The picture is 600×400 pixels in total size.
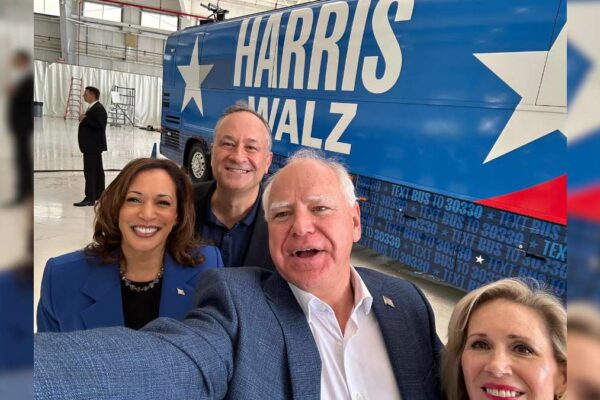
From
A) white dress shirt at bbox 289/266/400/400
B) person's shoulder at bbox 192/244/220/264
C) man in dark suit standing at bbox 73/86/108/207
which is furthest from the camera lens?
man in dark suit standing at bbox 73/86/108/207

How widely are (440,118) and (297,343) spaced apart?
265cm

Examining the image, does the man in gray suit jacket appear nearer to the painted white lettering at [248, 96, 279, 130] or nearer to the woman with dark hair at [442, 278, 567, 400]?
the woman with dark hair at [442, 278, 567, 400]

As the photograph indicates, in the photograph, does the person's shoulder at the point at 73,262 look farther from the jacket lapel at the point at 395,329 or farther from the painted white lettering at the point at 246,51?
the painted white lettering at the point at 246,51

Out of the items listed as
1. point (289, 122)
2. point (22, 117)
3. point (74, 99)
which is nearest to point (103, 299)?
point (22, 117)

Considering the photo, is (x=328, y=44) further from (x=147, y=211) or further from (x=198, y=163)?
(x=198, y=163)

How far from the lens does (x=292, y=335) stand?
3.92 feet

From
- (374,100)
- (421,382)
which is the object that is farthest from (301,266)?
(374,100)

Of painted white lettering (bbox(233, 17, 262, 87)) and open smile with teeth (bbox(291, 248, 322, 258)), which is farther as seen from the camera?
painted white lettering (bbox(233, 17, 262, 87))

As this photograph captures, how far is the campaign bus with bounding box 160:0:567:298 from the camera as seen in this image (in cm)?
283

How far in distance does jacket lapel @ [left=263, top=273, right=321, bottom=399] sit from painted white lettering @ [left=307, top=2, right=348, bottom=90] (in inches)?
126

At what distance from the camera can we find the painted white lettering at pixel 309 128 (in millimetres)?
4438

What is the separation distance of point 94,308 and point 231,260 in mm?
619

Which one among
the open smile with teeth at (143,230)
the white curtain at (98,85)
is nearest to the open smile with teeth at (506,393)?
the open smile with teeth at (143,230)

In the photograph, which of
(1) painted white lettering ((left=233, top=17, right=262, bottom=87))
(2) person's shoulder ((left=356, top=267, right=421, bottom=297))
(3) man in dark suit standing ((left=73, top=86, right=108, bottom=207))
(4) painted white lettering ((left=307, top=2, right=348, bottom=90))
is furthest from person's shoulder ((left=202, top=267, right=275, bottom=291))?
(3) man in dark suit standing ((left=73, top=86, right=108, bottom=207))
